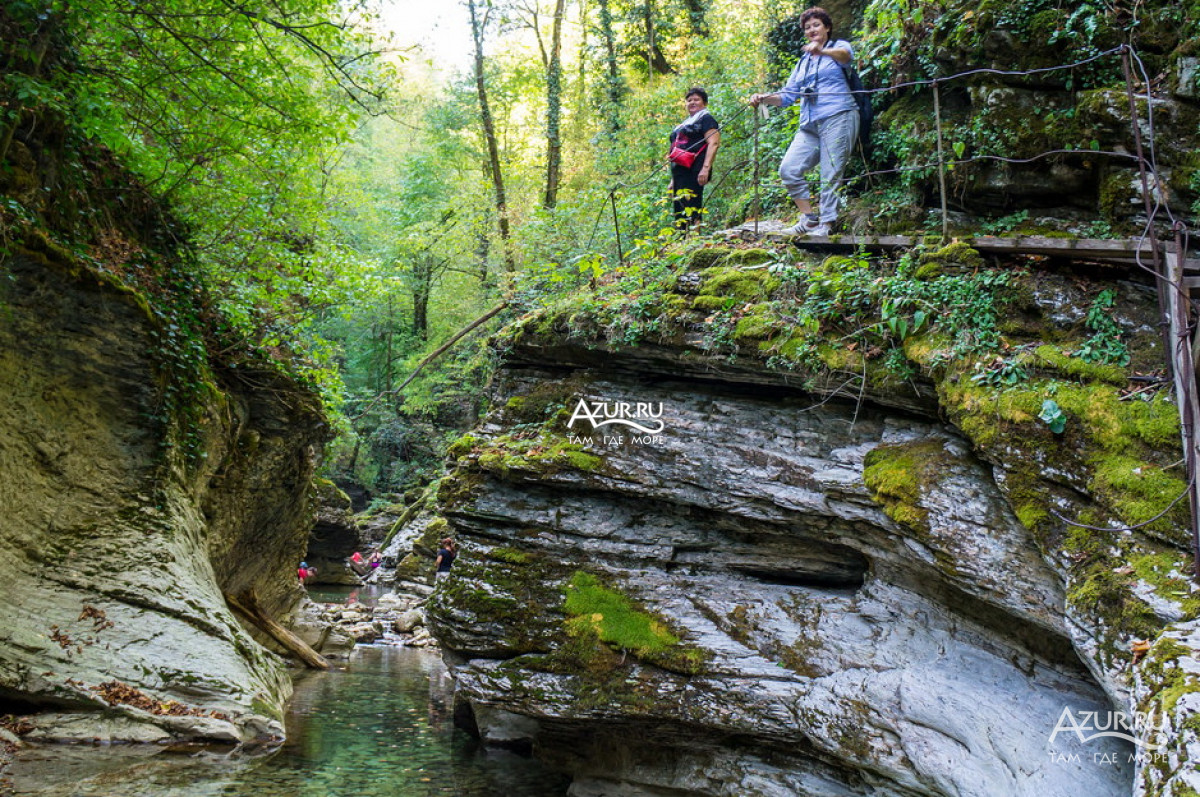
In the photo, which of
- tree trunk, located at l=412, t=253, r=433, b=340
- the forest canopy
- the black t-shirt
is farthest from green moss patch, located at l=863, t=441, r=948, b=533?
tree trunk, located at l=412, t=253, r=433, b=340

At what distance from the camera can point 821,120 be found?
7848 mm

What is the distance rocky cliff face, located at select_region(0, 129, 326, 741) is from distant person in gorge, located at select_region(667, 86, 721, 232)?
683cm

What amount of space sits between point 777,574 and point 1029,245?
3.90 metres

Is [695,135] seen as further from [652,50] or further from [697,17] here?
[697,17]

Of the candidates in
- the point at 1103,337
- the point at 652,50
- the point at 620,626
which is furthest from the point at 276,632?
the point at 652,50

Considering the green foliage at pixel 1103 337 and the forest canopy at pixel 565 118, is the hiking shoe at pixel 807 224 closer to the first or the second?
the forest canopy at pixel 565 118

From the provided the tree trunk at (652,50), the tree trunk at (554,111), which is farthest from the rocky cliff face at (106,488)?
the tree trunk at (652,50)

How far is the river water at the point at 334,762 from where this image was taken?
612cm

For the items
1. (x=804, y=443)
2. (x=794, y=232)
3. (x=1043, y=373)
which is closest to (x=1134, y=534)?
(x=1043, y=373)

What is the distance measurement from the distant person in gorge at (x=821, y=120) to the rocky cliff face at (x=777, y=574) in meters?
1.37

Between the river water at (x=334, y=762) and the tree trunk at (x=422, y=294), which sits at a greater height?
the tree trunk at (x=422, y=294)

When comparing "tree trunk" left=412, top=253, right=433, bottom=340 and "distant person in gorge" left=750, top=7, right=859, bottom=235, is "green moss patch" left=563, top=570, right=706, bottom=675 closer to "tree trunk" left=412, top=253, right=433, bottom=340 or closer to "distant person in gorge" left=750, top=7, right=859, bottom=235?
"distant person in gorge" left=750, top=7, right=859, bottom=235

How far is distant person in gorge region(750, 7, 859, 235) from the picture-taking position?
7676mm

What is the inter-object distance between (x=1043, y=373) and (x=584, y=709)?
16.5 feet
